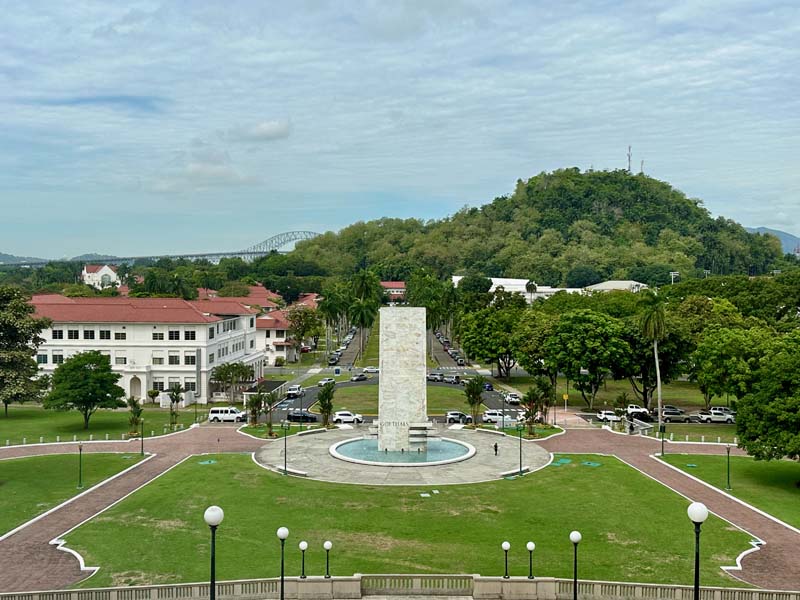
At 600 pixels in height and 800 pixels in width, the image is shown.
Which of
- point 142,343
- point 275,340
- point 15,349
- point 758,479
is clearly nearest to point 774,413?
point 758,479

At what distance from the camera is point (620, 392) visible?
267 feet

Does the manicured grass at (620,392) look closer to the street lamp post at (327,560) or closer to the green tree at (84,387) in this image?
the green tree at (84,387)

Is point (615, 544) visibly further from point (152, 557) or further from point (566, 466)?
point (152, 557)

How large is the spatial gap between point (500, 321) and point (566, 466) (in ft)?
143

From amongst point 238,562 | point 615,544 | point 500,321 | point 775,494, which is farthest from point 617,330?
point 238,562

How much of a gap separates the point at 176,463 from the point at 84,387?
14.6m

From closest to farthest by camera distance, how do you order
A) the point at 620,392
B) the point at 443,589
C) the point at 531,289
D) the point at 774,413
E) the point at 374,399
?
the point at 443,589 → the point at 774,413 → the point at 374,399 → the point at 620,392 → the point at 531,289

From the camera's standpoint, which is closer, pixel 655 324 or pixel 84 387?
pixel 84 387

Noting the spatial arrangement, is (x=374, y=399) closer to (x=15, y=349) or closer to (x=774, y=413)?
(x=15, y=349)

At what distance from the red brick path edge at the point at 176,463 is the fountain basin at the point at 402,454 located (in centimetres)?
642

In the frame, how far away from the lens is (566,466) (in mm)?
46094

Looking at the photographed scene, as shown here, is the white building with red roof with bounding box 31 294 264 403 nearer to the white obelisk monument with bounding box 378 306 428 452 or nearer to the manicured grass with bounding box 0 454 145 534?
the manicured grass with bounding box 0 454 145 534

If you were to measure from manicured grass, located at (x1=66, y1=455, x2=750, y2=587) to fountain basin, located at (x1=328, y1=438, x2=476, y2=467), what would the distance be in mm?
5391

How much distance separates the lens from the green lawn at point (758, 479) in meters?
37.7
